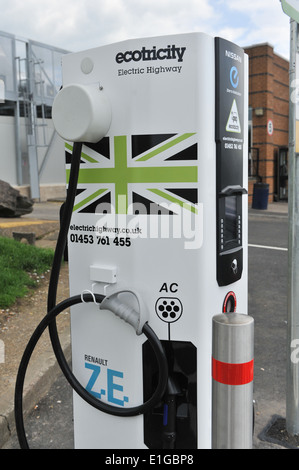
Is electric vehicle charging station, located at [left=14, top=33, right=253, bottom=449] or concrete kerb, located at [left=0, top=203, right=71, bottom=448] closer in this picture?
electric vehicle charging station, located at [left=14, top=33, right=253, bottom=449]

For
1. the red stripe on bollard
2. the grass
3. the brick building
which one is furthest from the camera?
the brick building

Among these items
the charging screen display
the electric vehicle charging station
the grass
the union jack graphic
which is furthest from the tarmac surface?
the union jack graphic

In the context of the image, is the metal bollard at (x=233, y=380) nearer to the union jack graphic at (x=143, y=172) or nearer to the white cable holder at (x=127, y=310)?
the white cable holder at (x=127, y=310)

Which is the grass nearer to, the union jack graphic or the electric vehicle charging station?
the electric vehicle charging station

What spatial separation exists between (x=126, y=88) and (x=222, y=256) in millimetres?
882

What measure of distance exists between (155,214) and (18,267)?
170 inches

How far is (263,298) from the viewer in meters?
6.21

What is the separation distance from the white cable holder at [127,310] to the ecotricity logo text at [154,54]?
1.02m

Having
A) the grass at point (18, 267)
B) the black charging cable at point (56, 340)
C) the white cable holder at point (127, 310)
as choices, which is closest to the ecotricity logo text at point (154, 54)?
the black charging cable at point (56, 340)

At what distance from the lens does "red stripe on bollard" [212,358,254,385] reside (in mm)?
1758

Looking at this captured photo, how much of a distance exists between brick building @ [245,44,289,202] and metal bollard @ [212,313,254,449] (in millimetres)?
16352

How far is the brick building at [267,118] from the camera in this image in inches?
687

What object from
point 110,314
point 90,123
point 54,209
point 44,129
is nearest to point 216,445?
point 110,314

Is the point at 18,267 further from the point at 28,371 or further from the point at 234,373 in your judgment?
the point at 234,373
